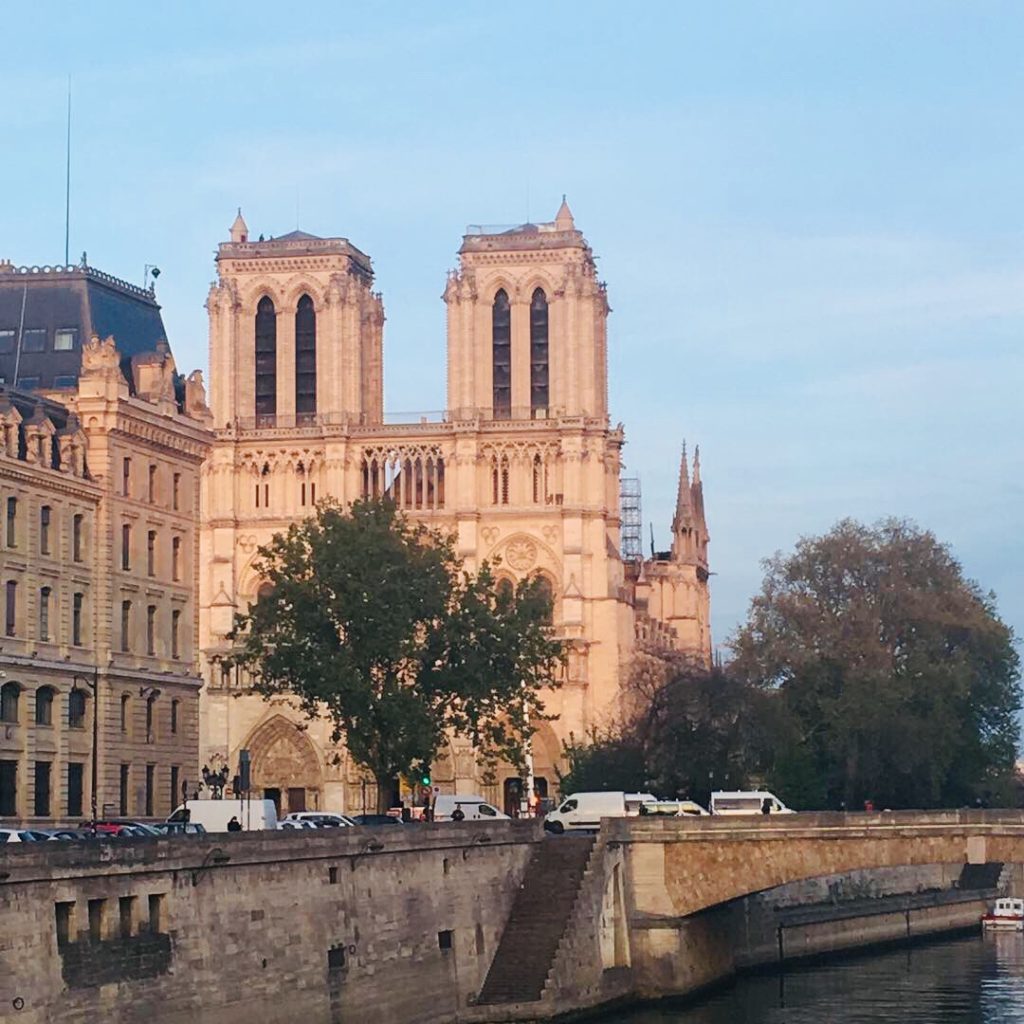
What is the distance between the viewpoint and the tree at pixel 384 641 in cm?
8288

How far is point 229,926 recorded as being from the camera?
169 feet

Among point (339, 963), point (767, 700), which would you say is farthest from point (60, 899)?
point (767, 700)

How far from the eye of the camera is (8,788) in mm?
76000

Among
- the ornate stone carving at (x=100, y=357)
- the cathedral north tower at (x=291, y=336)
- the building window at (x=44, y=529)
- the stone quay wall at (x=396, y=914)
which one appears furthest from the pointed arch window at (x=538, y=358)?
the building window at (x=44, y=529)

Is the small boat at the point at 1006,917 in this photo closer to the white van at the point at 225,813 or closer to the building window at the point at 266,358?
the white van at the point at 225,813

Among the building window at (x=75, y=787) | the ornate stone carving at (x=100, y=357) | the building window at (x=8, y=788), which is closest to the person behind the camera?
the building window at (x=8, y=788)

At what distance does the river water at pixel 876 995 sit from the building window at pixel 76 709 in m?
21.8

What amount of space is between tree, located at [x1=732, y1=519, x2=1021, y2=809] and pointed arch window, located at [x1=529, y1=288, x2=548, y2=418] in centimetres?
4462

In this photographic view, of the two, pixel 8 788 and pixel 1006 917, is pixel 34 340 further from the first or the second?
pixel 1006 917

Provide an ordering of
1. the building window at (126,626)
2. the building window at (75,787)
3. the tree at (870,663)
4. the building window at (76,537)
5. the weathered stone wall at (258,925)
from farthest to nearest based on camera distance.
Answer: the tree at (870,663) → the building window at (126,626) → the building window at (76,537) → the building window at (75,787) → the weathered stone wall at (258,925)

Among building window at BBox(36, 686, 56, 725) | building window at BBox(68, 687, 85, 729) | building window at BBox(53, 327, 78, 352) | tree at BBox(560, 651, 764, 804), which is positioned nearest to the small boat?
tree at BBox(560, 651, 764, 804)

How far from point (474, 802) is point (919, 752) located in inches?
743

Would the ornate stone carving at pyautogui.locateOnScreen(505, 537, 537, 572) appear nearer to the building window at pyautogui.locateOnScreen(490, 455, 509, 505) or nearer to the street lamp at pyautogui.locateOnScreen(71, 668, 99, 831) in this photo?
the building window at pyautogui.locateOnScreen(490, 455, 509, 505)

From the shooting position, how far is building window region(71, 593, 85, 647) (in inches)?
3110
